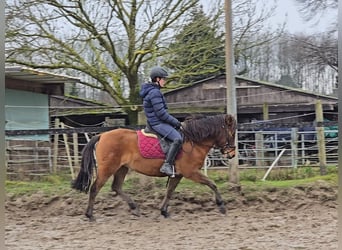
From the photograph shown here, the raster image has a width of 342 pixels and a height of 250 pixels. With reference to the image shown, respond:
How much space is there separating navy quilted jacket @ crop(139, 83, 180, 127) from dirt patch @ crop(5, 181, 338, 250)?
100 centimetres

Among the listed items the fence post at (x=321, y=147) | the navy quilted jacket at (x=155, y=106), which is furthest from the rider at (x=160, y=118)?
the fence post at (x=321, y=147)

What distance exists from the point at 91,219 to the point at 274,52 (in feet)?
24.4

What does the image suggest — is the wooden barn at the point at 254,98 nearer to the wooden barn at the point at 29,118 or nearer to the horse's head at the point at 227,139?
the wooden barn at the point at 29,118

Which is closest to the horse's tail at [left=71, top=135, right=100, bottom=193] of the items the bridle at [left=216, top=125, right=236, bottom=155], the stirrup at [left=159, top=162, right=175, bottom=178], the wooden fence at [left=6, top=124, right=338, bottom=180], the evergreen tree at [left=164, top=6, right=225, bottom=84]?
the stirrup at [left=159, top=162, right=175, bottom=178]

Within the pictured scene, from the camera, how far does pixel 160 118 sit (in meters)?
5.13

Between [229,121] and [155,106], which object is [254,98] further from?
[155,106]

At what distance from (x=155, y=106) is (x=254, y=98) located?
9892 mm

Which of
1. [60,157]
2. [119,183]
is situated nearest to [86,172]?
[119,183]

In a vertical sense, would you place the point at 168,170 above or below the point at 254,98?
below

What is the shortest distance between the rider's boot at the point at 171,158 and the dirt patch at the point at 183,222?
19.2 inches

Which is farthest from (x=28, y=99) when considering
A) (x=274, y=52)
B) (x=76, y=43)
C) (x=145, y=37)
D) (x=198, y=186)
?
(x=274, y=52)

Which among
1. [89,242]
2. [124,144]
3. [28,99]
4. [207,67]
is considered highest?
[207,67]

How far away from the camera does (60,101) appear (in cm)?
1423

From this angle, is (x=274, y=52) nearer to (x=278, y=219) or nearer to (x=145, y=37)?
(x=145, y=37)
